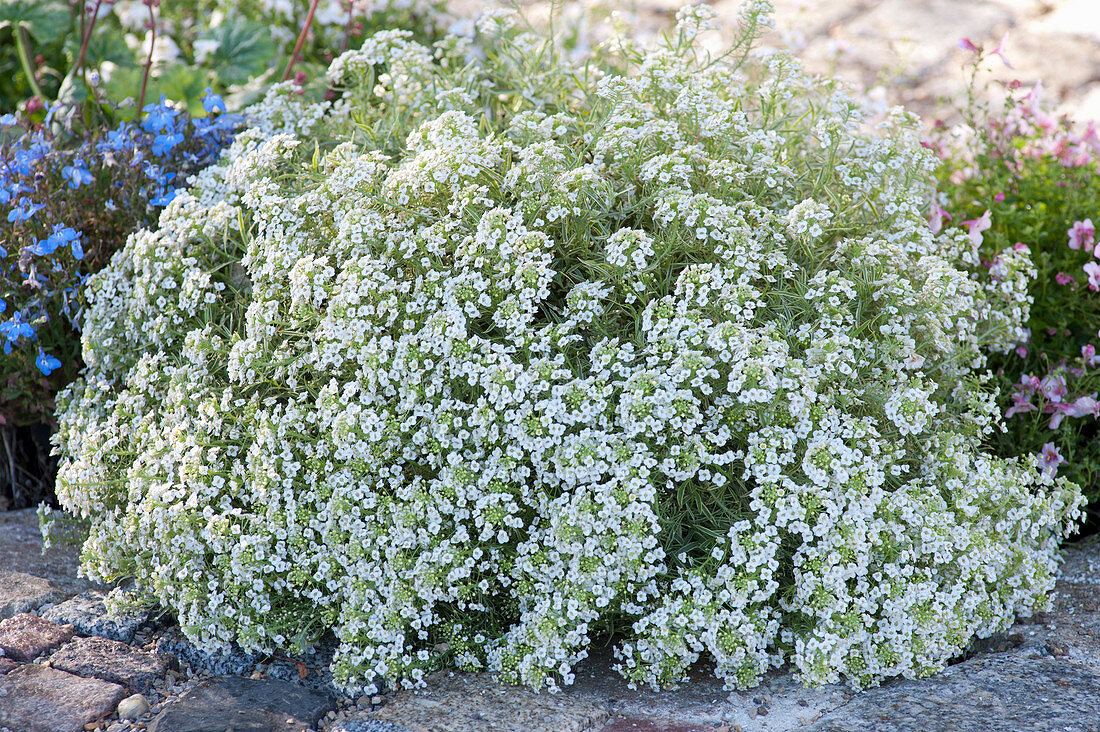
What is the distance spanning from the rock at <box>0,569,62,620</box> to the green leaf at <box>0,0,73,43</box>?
2.80 meters

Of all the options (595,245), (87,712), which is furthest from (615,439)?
(87,712)

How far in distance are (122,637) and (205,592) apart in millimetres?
359

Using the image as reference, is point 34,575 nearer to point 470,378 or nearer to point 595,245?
point 470,378

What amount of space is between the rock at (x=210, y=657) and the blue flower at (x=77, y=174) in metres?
1.64

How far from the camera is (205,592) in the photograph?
2.49 metres

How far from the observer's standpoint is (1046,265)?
3449 millimetres

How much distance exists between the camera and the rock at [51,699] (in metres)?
2.25

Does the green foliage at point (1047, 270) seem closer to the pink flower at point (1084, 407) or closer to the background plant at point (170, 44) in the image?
the pink flower at point (1084, 407)

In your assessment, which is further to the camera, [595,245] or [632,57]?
[632,57]

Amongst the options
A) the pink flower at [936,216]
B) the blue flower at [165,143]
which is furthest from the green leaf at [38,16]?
the pink flower at [936,216]

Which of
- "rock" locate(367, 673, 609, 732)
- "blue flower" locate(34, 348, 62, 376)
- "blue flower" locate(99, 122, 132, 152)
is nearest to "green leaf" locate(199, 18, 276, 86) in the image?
"blue flower" locate(99, 122, 132, 152)

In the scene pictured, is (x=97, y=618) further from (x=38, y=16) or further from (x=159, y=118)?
(x=38, y=16)

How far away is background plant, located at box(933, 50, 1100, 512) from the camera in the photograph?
3168mm

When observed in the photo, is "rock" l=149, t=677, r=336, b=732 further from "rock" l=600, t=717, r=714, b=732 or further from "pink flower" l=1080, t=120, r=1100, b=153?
"pink flower" l=1080, t=120, r=1100, b=153
